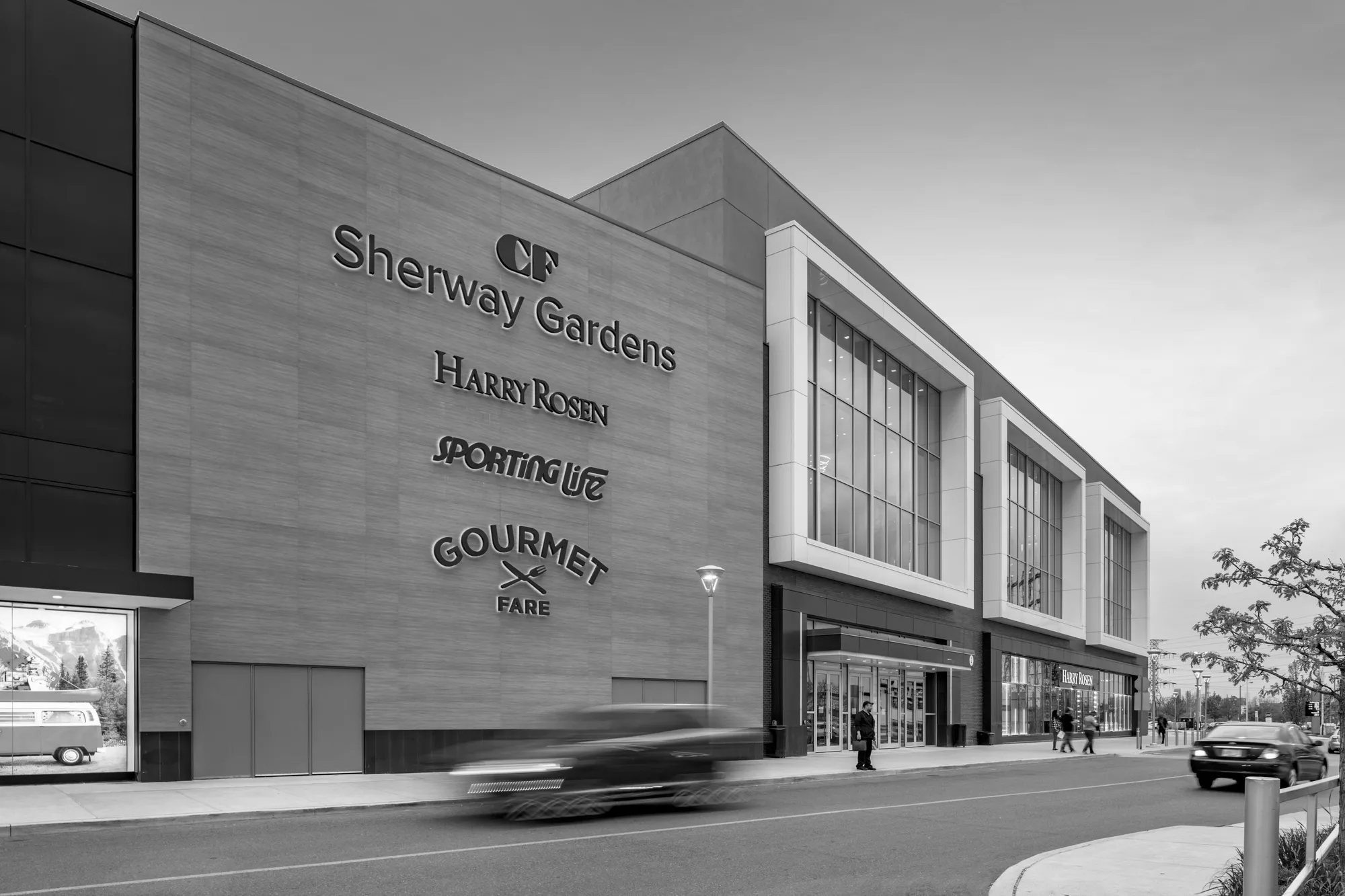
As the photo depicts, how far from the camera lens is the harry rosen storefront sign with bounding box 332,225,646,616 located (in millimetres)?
23891

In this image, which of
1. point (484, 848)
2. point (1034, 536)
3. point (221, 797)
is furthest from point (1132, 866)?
point (1034, 536)

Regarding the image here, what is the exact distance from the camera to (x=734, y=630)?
3080 cm

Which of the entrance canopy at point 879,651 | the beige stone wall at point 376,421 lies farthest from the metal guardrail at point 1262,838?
the entrance canopy at point 879,651

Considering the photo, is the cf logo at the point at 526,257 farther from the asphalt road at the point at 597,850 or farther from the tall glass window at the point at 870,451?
the asphalt road at the point at 597,850

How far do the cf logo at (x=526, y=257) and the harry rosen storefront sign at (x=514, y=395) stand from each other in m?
0.02

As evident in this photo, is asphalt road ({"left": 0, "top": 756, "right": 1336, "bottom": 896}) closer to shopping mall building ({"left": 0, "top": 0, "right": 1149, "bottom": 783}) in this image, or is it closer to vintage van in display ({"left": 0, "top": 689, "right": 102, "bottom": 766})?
shopping mall building ({"left": 0, "top": 0, "right": 1149, "bottom": 783})

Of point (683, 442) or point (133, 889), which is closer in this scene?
point (133, 889)

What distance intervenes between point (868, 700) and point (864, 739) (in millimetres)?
10489

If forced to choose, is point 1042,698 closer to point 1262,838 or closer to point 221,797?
point 221,797

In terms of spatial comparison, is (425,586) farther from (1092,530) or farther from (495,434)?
(1092,530)

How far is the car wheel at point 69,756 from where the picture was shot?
722 inches

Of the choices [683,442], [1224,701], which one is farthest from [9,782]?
[1224,701]

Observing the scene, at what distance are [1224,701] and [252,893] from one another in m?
172

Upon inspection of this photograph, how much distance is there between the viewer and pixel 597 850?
1197 cm
